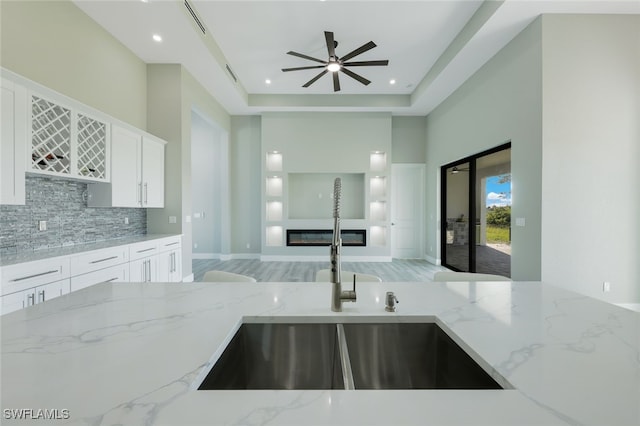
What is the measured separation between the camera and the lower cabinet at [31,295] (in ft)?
5.96

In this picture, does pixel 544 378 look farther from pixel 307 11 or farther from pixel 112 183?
pixel 307 11

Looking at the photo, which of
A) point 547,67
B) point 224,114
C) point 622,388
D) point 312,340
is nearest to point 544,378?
point 622,388

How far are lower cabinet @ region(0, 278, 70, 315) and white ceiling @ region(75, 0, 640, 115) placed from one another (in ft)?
9.58

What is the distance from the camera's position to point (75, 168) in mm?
2658

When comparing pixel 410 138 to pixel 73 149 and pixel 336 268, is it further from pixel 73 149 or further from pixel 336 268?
pixel 336 268

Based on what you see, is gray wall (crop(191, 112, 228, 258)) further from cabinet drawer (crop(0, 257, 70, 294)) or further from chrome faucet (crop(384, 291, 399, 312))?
chrome faucet (crop(384, 291, 399, 312))

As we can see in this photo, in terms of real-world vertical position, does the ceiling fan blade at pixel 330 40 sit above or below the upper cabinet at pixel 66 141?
above

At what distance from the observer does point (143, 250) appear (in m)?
3.18

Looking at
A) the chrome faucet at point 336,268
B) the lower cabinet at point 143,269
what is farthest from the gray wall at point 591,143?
the lower cabinet at point 143,269

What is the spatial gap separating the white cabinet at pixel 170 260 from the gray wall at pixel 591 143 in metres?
4.53

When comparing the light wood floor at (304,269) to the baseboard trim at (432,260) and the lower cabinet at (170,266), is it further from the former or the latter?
the lower cabinet at (170,266)

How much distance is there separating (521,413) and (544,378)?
0.16 metres

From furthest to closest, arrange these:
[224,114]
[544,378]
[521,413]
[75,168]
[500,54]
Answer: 1. [224,114]
2. [500,54]
3. [75,168]
4. [544,378]
5. [521,413]

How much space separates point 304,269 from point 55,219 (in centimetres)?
369
